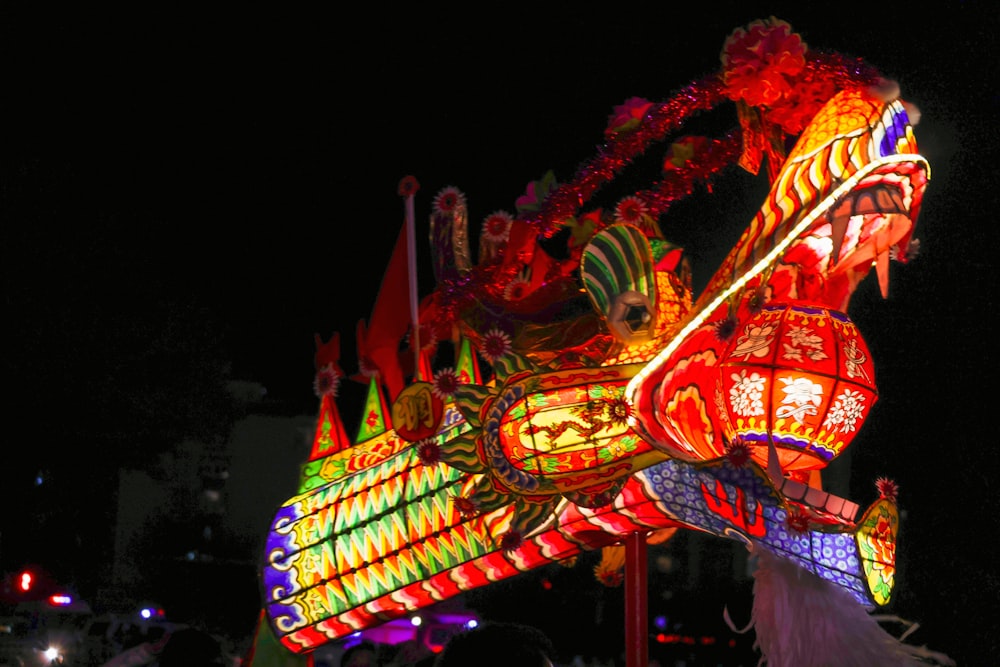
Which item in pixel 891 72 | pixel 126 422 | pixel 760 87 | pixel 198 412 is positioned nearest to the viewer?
pixel 760 87

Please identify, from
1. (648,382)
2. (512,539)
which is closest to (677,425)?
(648,382)

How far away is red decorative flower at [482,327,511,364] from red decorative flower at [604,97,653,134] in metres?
A: 0.91

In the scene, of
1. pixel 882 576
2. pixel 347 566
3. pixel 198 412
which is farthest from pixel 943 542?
pixel 198 412

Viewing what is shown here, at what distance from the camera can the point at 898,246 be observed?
388 centimetres

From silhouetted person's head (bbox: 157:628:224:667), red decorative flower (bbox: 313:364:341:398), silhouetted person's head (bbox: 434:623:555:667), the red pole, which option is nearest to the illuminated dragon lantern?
the red pole

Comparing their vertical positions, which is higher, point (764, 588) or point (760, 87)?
point (760, 87)

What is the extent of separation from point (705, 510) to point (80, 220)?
248 inches

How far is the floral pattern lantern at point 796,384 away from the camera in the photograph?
12.4ft

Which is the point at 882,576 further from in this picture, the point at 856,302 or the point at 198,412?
the point at 198,412

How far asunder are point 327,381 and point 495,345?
1.31 metres

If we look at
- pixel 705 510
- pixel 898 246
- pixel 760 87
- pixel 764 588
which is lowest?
pixel 764 588

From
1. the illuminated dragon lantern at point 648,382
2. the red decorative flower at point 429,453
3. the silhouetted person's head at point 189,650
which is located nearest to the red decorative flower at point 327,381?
the illuminated dragon lantern at point 648,382

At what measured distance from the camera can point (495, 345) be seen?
447cm

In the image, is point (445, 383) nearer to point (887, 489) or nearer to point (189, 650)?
point (887, 489)
